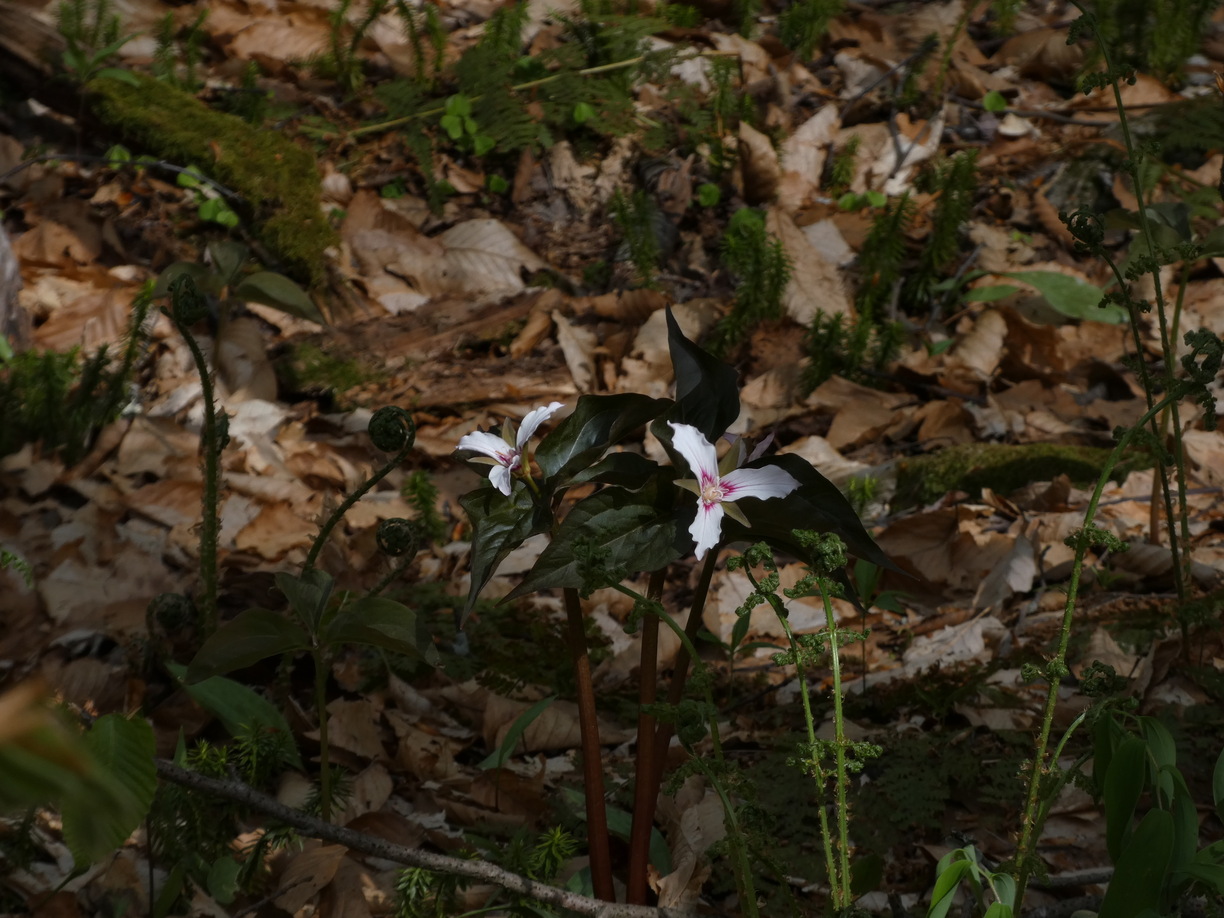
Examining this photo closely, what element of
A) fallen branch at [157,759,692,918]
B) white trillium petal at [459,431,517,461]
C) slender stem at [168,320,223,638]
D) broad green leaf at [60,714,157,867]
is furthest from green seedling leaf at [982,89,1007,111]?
broad green leaf at [60,714,157,867]

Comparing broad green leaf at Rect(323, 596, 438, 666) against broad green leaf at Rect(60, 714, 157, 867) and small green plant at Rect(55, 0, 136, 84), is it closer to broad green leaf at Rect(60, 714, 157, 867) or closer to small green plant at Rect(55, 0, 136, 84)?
broad green leaf at Rect(60, 714, 157, 867)

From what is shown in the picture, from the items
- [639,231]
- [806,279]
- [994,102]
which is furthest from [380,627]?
[994,102]

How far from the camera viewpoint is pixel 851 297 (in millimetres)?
4113

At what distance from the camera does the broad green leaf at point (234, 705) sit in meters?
1.71

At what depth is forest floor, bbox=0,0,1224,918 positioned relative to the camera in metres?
1.81

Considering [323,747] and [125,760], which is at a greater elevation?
[125,760]

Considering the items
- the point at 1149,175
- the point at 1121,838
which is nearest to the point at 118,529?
the point at 1121,838

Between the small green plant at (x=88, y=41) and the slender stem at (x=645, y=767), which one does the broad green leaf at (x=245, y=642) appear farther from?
the small green plant at (x=88, y=41)

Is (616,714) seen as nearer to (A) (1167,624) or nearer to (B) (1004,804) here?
(B) (1004,804)

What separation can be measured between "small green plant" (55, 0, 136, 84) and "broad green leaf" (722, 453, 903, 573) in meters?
4.15

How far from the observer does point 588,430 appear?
1218 mm

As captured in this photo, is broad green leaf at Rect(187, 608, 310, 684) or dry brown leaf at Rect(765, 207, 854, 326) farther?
dry brown leaf at Rect(765, 207, 854, 326)

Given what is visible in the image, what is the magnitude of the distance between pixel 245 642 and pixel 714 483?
28.9 inches

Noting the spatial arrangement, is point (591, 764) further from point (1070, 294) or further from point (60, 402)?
point (1070, 294)
